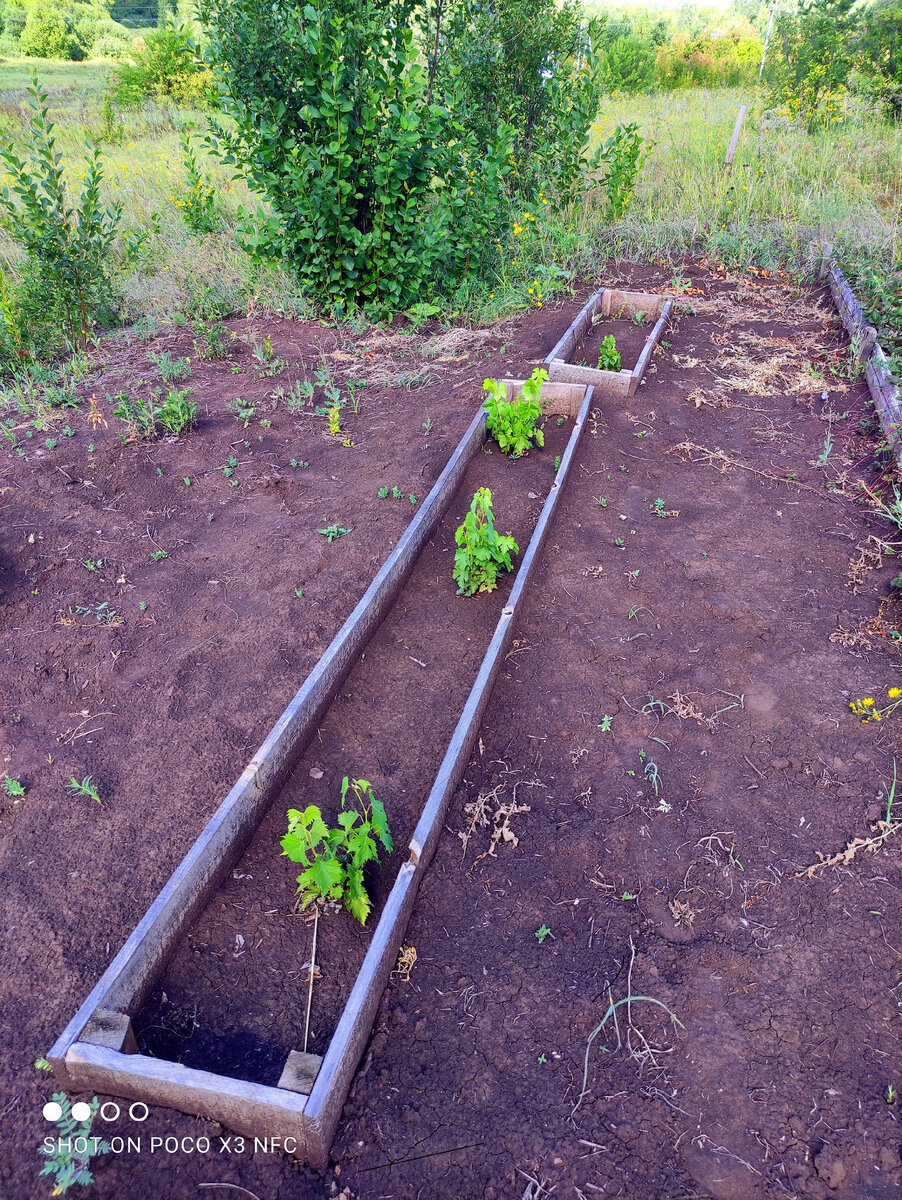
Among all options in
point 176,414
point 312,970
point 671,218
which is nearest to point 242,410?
point 176,414

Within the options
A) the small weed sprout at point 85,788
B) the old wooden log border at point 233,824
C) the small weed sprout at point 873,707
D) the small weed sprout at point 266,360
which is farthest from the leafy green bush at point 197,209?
the small weed sprout at point 873,707

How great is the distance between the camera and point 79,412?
5.22m

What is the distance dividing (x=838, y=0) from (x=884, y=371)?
12769 mm

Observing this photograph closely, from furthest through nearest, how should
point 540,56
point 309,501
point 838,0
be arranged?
point 838,0
point 540,56
point 309,501

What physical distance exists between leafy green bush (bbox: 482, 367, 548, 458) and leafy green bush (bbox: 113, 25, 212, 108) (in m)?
14.5

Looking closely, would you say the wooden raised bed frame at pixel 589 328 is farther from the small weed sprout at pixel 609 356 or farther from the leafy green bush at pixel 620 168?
the leafy green bush at pixel 620 168

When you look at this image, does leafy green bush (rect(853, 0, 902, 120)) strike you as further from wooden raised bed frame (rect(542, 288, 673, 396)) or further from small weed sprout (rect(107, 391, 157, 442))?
small weed sprout (rect(107, 391, 157, 442))

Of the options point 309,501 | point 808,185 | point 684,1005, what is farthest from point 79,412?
point 808,185

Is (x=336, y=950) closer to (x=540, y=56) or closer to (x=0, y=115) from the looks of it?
(x=540, y=56)

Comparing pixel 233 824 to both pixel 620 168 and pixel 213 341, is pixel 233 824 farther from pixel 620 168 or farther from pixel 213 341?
pixel 620 168

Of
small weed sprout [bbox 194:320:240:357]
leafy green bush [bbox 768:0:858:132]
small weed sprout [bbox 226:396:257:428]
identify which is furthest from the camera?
leafy green bush [bbox 768:0:858:132]

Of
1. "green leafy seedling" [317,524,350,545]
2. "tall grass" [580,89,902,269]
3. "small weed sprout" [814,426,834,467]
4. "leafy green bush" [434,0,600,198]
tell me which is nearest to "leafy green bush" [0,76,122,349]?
"green leafy seedling" [317,524,350,545]

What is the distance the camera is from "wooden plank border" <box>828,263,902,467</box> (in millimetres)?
4669

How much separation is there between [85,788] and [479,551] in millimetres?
1974
